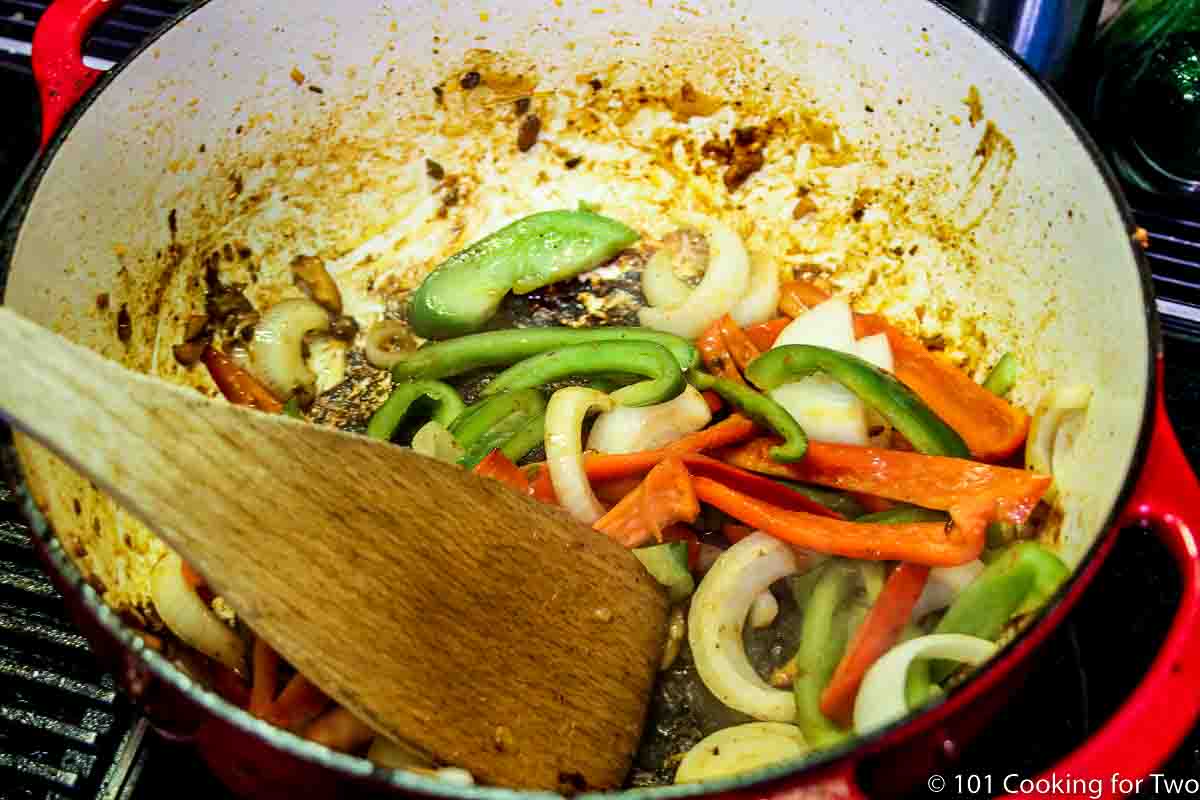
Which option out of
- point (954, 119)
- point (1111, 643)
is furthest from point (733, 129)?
point (1111, 643)

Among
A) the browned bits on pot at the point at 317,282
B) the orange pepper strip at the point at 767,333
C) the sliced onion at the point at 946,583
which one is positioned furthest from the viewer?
the browned bits on pot at the point at 317,282

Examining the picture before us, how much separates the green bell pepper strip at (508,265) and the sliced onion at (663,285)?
86 mm

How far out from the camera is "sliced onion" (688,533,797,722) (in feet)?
4.05

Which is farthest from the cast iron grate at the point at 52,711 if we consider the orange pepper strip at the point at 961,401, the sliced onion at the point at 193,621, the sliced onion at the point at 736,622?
the orange pepper strip at the point at 961,401

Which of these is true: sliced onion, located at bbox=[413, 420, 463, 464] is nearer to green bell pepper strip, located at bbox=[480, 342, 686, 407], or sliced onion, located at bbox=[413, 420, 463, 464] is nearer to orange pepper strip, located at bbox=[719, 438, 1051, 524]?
green bell pepper strip, located at bbox=[480, 342, 686, 407]

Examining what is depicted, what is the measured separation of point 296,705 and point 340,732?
0.20ft

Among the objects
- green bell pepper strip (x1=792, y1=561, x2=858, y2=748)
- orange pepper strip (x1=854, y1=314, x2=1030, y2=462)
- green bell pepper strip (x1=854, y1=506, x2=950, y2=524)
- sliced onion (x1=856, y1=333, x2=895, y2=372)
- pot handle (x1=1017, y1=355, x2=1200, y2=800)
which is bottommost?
green bell pepper strip (x1=792, y1=561, x2=858, y2=748)

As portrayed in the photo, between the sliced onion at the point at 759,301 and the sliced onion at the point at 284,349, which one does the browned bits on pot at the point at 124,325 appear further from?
the sliced onion at the point at 759,301

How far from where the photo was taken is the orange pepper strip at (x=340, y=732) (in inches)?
45.8

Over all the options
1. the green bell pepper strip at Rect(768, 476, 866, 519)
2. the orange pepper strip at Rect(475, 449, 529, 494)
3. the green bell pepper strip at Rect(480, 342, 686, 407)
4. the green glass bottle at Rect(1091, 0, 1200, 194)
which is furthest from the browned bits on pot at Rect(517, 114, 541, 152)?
the green glass bottle at Rect(1091, 0, 1200, 194)

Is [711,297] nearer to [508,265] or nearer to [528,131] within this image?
[508,265]

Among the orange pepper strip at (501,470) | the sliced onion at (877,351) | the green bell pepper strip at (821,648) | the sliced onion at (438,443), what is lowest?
the green bell pepper strip at (821,648)

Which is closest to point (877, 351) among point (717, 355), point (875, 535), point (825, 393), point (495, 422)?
point (825, 393)

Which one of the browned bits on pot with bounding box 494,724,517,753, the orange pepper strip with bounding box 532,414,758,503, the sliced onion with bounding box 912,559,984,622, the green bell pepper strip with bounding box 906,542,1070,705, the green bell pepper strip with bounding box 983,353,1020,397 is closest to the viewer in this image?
the browned bits on pot with bounding box 494,724,517,753
